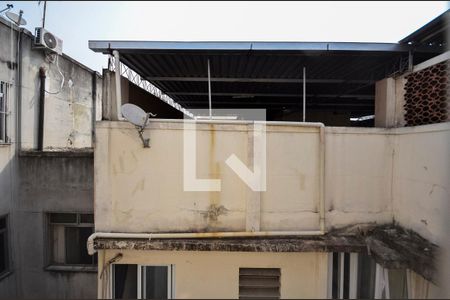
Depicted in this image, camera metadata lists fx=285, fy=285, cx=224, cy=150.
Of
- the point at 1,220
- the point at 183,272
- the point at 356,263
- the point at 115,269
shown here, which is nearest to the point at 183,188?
the point at 183,272

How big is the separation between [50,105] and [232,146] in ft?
19.6

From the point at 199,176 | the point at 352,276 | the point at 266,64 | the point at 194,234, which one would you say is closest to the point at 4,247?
the point at 194,234

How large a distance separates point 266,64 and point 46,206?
5728 mm

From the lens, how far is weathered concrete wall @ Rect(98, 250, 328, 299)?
440cm

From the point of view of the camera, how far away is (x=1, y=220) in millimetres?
6289

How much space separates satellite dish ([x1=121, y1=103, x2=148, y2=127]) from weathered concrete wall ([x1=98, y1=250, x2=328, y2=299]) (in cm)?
200

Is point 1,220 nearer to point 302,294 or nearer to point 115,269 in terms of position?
point 115,269

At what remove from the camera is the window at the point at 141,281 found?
4500 millimetres

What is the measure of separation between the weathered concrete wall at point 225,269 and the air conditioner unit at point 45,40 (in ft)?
18.8

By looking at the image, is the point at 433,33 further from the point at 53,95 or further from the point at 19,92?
the point at 53,95

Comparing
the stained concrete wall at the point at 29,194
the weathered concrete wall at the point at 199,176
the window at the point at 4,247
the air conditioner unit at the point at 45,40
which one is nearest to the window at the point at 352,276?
the weathered concrete wall at the point at 199,176

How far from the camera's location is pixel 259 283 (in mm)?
4508

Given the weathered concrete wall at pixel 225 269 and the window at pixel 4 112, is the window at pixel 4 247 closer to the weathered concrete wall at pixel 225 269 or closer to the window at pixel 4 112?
the window at pixel 4 112
